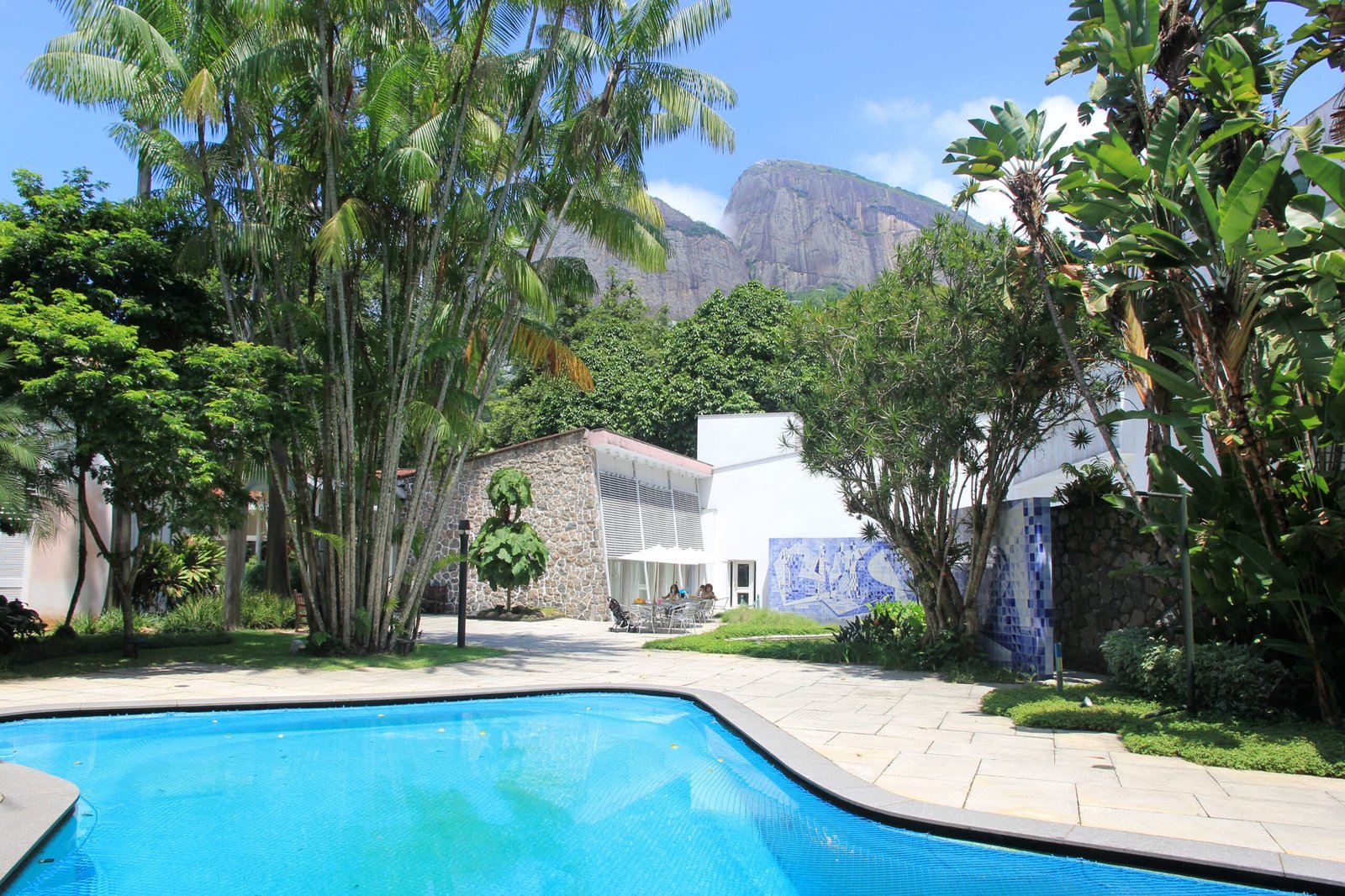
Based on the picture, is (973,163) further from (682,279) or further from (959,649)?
(682,279)

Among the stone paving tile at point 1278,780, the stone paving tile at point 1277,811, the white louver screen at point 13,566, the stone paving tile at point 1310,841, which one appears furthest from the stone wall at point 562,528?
the stone paving tile at point 1310,841

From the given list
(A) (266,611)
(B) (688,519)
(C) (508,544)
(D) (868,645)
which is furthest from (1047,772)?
(B) (688,519)

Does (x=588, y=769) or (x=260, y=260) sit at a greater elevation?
(x=260, y=260)

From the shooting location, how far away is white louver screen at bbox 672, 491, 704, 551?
2730cm

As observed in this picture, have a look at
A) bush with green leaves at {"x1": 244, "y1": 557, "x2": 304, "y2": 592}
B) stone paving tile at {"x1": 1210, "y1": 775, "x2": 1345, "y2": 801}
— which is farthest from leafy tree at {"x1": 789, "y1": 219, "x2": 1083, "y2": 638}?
bush with green leaves at {"x1": 244, "y1": 557, "x2": 304, "y2": 592}

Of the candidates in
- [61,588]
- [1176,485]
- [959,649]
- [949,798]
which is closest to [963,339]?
[1176,485]

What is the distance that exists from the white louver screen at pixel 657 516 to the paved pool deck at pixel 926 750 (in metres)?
11.7

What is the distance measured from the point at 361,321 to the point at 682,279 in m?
94.1

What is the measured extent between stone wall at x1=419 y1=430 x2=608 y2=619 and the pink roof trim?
36 cm

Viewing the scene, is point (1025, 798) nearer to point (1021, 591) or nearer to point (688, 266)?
point (1021, 591)

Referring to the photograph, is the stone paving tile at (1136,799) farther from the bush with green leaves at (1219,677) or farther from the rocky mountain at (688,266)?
the rocky mountain at (688,266)

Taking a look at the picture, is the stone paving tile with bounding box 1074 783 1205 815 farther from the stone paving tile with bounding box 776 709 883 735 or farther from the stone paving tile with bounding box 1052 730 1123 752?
the stone paving tile with bounding box 776 709 883 735

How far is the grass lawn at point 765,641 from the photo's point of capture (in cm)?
1398

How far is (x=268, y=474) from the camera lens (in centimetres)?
1397
